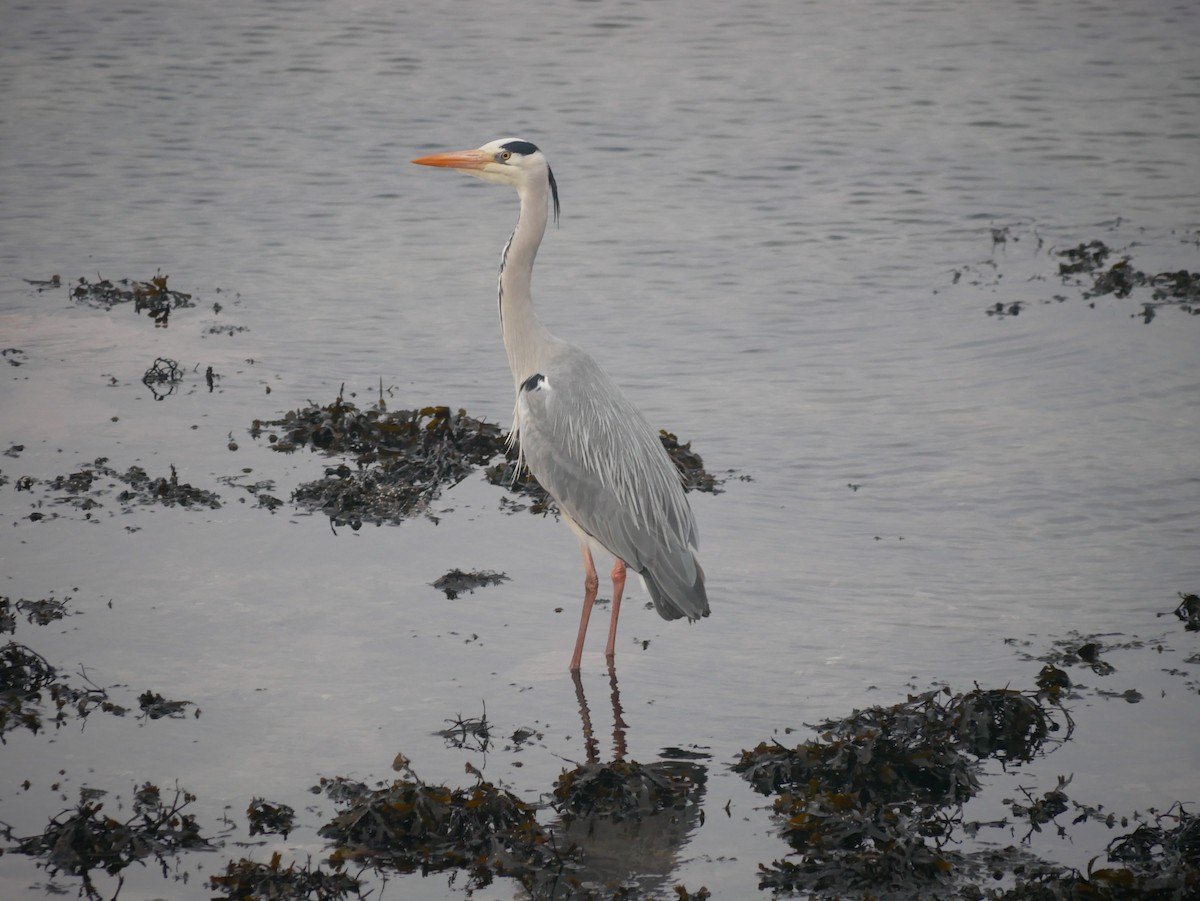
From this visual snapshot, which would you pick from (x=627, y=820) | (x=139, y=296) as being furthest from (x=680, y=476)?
(x=139, y=296)

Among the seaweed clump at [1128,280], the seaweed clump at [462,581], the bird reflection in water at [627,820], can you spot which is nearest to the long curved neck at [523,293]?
the seaweed clump at [462,581]

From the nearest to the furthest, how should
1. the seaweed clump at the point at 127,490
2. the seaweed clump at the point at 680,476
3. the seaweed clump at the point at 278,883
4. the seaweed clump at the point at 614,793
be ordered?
the seaweed clump at the point at 278,883 → the seaweed clump at the point at 614,793 → the seaweed clump at the point at 127,490 → the seaweed clump at the point at 680,476

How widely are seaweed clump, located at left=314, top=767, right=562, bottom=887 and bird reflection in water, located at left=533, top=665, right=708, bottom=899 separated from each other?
178mm

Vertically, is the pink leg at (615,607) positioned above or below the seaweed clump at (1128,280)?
below

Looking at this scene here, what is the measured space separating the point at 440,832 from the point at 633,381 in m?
6.22

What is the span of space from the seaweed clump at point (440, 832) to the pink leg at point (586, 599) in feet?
4.99

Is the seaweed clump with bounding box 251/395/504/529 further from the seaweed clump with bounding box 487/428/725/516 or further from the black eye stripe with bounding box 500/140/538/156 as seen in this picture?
the black eye stripe with bounding box 500/140/538/156

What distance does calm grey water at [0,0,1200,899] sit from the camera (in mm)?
6820

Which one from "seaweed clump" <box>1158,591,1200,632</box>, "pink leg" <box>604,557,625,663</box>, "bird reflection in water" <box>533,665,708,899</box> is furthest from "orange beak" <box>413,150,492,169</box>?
"seaweed clump" <box>1158,591,1200,632</box>

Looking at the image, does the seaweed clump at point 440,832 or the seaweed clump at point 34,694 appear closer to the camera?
the seaweed clump at point 440,832

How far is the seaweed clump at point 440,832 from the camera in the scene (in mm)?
5578

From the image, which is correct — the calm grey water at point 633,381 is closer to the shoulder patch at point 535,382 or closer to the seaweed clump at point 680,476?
the seaweed clump at point 680,476

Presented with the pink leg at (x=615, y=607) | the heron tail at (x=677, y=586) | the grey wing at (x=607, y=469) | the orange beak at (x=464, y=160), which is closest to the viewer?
the heron tail at (x=677, y=586)

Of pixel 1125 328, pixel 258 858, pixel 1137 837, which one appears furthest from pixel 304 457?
pixel 1125 328
